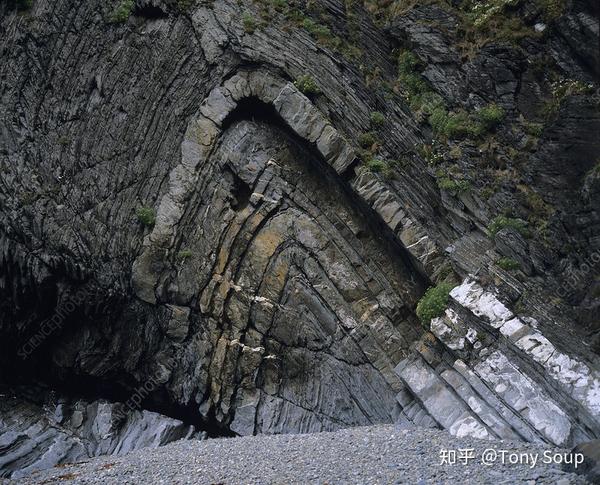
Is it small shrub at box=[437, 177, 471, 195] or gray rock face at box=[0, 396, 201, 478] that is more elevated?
small shrub at box=[437, 177, 471, 195]

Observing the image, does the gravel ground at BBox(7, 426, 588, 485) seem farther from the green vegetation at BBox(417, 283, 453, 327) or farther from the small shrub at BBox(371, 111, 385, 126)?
the small shrub at BBox(371, 111, 385, 126)

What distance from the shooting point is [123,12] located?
21.7m

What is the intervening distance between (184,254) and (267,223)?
115 inches

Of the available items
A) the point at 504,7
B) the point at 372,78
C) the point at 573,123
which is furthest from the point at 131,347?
the point at 504,7

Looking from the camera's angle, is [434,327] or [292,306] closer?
[434,327]

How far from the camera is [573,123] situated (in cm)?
1656

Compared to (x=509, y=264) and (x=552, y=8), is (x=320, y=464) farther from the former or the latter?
(x=552, y=8)

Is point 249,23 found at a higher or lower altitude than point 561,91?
higher

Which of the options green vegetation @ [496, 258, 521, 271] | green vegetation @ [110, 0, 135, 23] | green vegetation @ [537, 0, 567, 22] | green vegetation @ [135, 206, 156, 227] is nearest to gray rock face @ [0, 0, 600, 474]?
green vegetation @ [135, 206, 156, 227]

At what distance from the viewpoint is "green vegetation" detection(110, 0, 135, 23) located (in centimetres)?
2172

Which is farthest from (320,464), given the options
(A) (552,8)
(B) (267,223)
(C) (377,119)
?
(A) (552,8)

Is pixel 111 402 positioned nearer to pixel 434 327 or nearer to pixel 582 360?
pixel 434 327

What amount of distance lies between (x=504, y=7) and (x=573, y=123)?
5.34 m

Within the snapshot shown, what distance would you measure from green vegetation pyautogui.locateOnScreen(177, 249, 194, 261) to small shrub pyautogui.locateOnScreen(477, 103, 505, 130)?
10133 millimetres
